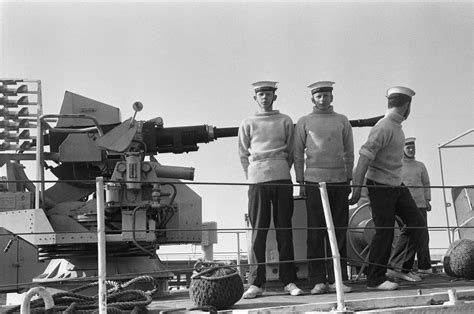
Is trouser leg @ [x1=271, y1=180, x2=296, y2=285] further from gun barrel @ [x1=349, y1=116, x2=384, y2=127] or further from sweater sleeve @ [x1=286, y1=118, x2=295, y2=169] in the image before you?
gun barrel @ [x1=349, y1=116, x2=384, y2=127]

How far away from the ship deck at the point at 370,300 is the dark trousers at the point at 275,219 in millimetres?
261

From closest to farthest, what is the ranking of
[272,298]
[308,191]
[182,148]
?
[272,298], [308,191], [182,148]

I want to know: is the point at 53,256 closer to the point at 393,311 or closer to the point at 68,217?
the point at 68,217

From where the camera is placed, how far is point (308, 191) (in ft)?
18.5

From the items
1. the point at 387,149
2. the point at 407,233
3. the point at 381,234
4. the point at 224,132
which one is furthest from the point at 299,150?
the point at 224,132

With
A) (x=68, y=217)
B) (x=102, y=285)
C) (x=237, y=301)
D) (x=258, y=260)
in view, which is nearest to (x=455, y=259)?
(x=258, y=260)

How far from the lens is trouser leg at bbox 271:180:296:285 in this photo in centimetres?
554

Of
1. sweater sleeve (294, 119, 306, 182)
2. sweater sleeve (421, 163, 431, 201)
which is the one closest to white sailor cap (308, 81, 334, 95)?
sweater sleeve (294, 119, 306, 182)

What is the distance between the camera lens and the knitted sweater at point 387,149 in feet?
18.6

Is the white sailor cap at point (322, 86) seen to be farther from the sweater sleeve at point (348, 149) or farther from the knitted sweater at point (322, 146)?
the sweater sleeve at point (348, 149)

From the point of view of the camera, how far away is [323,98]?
18.7ft

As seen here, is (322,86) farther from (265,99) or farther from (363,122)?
(363,122)

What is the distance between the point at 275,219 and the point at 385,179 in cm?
91

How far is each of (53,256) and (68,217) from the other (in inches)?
17.6
